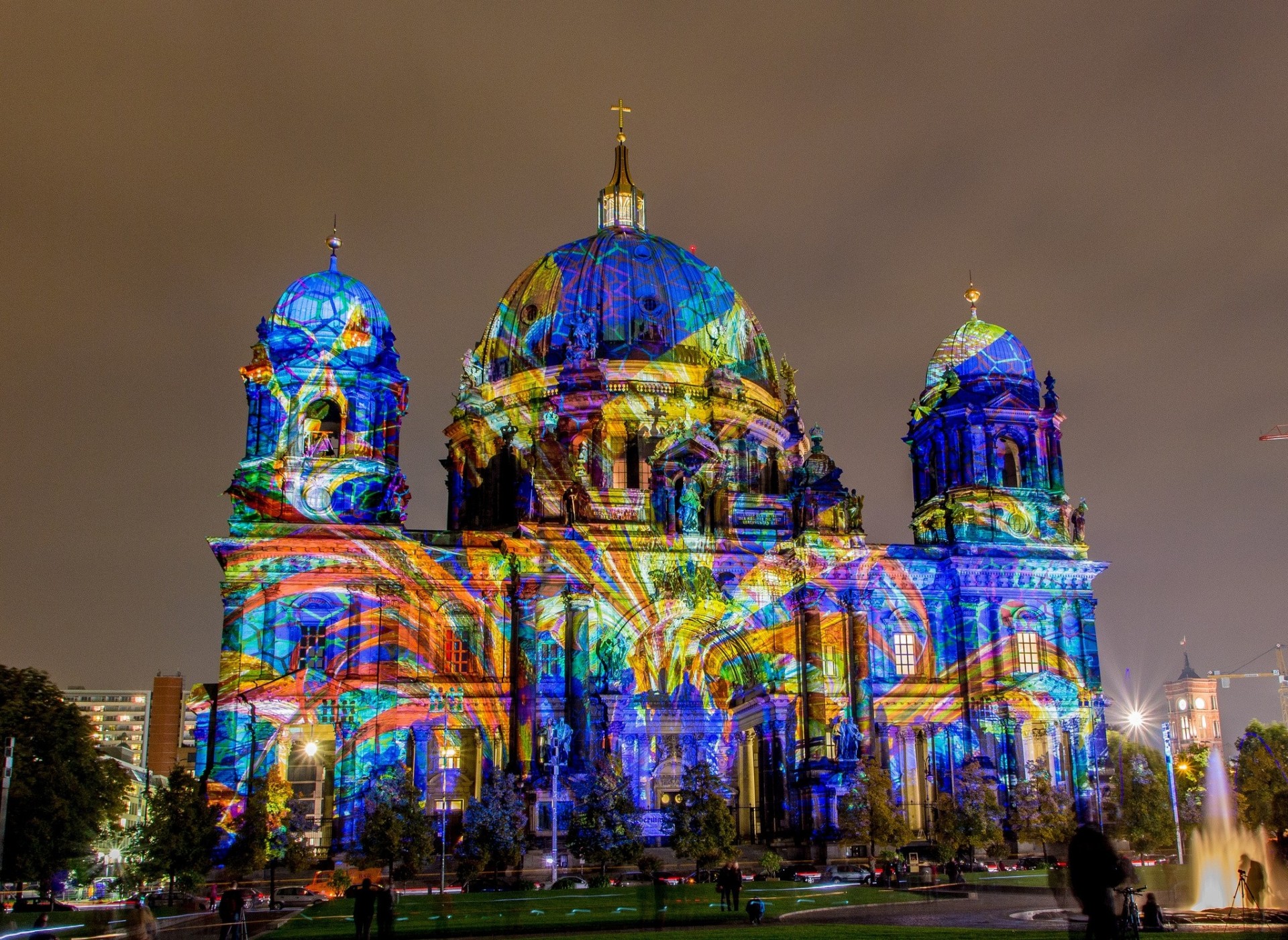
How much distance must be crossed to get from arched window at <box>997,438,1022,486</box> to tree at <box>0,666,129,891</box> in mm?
46541

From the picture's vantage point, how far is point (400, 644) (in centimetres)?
6506

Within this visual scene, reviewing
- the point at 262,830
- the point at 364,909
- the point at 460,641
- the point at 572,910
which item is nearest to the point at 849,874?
the point at 572,910

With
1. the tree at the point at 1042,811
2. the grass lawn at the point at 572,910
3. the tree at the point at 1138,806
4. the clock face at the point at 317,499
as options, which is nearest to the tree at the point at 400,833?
the grass lawn at the point at 572,910

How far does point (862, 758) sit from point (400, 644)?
21924mm

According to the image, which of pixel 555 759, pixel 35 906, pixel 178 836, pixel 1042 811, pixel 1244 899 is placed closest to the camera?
pixel 1244 899

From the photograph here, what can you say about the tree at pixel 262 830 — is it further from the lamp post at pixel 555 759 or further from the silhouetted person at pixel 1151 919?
the silhouetted person at pixel 1151 919

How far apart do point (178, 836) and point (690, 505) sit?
2867 centimetres

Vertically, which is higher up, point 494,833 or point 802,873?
point 494,833

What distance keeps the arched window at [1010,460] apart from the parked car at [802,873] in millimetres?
25615

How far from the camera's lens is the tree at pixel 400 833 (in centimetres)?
5153

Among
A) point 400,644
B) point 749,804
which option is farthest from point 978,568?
point 400,644

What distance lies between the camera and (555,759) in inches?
2318

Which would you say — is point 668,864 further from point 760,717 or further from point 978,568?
point 978,568

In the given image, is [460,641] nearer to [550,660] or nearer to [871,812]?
[550,660]
